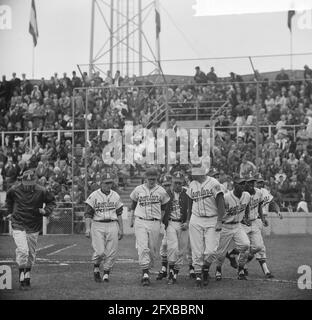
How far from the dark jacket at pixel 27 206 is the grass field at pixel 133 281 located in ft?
2.83

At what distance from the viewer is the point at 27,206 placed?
10016mm

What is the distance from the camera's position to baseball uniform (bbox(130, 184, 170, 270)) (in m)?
10.5

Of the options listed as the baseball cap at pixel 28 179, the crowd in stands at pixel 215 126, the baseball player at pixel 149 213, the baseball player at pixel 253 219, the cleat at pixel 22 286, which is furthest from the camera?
the crowd in stands at pixel 215 126

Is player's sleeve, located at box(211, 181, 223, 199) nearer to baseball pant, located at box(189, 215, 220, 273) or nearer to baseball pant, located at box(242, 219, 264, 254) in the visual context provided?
baseball pant, located at box(189, 215, 220, 273)

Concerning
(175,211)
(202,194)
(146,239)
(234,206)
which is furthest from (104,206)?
(234,206)

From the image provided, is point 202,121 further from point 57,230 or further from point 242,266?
point 242,266

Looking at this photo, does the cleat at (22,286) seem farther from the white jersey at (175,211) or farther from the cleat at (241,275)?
the cleat at (241,275)

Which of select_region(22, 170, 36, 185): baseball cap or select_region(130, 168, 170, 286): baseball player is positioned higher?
select_region(22, 170, 36, 185): baseball cap

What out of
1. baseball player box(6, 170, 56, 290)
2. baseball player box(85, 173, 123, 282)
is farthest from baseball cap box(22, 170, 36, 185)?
baseball player box(85, 173, 123, 282)

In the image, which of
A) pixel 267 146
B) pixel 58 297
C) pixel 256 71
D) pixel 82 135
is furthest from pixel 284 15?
pixel 58 297

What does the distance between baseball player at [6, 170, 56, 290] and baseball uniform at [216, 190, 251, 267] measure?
2.63 meters

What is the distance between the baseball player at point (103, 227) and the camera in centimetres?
1057

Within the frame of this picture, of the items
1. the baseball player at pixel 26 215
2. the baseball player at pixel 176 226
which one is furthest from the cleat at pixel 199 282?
the baseball player at pixel 26 215
